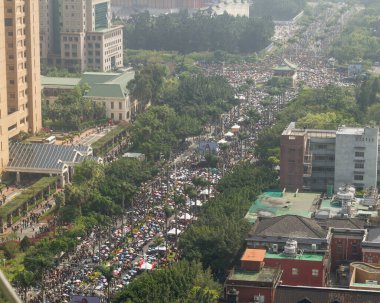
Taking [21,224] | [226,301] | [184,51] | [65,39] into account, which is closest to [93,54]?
[65,39]

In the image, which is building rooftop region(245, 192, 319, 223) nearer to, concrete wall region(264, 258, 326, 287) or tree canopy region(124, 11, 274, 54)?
Result: concrete wall region(264, 258, 326, 287)

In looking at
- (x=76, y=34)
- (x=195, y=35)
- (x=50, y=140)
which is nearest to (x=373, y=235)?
(x=50, y=140)

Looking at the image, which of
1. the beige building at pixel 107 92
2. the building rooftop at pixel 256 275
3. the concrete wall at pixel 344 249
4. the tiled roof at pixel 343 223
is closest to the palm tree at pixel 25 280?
the building rooftop at pixel 256 275

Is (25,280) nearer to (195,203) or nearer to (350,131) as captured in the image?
(195,203)

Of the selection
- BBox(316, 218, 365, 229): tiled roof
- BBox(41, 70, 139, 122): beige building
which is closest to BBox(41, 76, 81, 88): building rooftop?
BBox(41, 70, 139, 122): beige building

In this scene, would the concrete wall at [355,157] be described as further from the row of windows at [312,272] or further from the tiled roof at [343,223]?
the row of windows at [312,272]

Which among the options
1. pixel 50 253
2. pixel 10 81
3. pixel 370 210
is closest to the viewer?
pixel 50 253

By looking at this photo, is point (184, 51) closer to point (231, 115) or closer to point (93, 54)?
point (93, 54)
